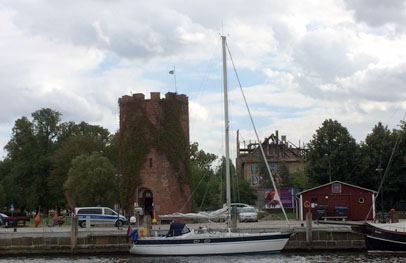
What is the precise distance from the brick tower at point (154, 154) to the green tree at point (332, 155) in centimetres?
1797

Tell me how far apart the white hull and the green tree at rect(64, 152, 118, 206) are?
28.0 m

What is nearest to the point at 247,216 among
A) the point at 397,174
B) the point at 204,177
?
the point at 397,174

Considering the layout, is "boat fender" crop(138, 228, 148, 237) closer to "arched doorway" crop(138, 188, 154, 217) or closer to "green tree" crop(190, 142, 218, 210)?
"arched doorway" crop(138, 188, 154, 217)

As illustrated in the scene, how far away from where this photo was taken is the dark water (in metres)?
32.2

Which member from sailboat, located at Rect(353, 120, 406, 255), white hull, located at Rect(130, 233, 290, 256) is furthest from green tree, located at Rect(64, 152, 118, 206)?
sailboat, located at Rect(353, 120, 406, 255)

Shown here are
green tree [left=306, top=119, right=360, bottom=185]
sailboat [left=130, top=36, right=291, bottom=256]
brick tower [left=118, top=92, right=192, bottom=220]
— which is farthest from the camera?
green tree [left=306, top=119, right=360, bottom=185]

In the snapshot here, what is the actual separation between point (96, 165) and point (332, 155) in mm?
26420

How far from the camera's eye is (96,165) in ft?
206

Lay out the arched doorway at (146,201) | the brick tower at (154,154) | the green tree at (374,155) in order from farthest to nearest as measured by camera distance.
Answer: the green tree at (374,155) → the arched doorway at (146,201) → the brick tower at (154,154)

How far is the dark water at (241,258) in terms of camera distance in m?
32.2

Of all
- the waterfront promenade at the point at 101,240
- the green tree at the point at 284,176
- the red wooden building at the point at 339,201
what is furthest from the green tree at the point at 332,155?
the waterfront promenade at the point at 101,240

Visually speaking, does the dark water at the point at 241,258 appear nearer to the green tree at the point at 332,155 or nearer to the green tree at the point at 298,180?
the green tree at the point at 332,155

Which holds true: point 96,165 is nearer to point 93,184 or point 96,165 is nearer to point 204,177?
point 93,184

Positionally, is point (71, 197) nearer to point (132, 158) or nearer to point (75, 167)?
point (75, 167)
